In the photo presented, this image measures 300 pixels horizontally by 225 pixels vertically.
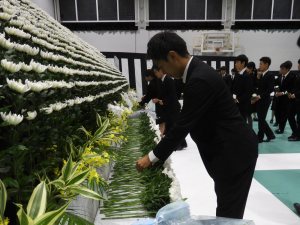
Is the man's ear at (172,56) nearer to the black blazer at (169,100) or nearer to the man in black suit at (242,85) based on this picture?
the black blazer at (169,100)

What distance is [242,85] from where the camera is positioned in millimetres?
4137

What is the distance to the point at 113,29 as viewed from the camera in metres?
10.1

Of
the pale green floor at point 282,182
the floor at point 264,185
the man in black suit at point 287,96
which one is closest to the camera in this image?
the floor at point 264,185

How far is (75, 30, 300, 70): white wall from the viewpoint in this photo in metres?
10.1

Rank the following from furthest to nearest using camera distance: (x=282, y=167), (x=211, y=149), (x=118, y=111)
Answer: (x=282, y=167)
(x=118, y=111)
(x=211, y=149)

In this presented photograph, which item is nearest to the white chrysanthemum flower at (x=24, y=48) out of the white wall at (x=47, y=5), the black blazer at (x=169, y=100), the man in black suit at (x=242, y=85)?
the black blazer at (x=169, y=100)

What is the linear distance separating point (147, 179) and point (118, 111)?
2.49ft

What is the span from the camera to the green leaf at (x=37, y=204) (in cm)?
68

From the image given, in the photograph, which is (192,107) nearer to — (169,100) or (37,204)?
(37,204)

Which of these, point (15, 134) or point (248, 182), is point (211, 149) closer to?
point (248, 182)

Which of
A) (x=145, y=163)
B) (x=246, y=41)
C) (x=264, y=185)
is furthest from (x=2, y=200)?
(x=246, y=41)

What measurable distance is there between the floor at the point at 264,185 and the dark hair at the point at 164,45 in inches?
60.4

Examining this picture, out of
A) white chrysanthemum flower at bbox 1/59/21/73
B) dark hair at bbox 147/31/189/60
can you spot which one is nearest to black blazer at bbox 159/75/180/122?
dark hair at bbox 147/31/189/60

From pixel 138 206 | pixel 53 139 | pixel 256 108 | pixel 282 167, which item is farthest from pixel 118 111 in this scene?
pixel 256 108
